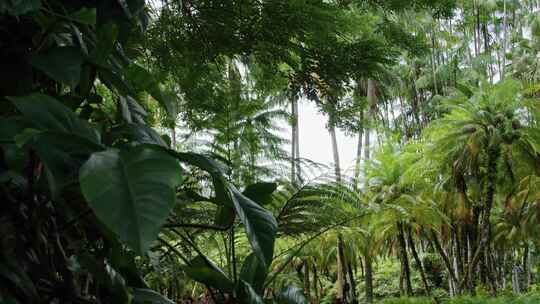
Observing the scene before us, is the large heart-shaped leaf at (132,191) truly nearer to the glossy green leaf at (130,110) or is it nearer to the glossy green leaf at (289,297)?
the glossy green leaf at (130,110)

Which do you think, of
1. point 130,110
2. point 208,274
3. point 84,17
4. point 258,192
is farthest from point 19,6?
point 208,274

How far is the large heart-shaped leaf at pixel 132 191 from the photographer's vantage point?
0.51 m

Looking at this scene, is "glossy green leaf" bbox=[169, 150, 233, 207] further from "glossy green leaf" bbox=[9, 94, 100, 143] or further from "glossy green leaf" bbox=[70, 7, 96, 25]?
"glossy green leaf" bbox=[70, 7, 96, 25]

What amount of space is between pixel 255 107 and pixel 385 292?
12806 millimetres

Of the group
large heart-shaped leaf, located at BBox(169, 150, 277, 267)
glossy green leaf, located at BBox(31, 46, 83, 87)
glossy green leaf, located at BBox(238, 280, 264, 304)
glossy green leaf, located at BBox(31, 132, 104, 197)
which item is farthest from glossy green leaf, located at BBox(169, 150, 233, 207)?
glossy green leaf, located at BBox(238, 280, 264, 304)

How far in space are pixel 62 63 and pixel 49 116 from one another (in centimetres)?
15

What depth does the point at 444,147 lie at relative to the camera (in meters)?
7.73

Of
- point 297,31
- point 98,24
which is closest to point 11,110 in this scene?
point 98,24

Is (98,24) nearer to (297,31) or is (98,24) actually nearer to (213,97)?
(297,31)

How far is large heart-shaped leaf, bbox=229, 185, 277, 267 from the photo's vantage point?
0.77 meters

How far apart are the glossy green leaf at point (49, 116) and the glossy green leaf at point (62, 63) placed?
85 mm

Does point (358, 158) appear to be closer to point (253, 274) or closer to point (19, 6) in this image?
point (253, 274)

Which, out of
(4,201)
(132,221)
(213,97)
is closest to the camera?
(132,221)

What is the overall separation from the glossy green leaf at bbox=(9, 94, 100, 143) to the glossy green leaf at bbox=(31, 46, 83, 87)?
0.28ft
